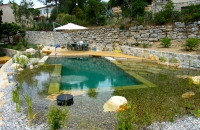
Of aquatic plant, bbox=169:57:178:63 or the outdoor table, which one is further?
aquatic plant, bbox=169:57:178:63

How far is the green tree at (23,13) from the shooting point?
920 inches

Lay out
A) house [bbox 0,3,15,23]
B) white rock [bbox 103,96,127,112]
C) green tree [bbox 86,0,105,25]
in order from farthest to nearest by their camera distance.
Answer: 1. house [bbox 0,3,15,23]
2. green tree [bbox 86,0,105,25]
3. white rock [bbox 103,96,127,112]

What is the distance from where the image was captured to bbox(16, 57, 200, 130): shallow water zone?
13.1ft

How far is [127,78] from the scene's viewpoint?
751 cm

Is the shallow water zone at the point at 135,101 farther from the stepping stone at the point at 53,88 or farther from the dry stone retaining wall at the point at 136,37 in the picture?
the dry stone retaining wall at the point at 136,37

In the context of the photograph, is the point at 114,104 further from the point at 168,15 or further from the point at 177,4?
the point at 177,4

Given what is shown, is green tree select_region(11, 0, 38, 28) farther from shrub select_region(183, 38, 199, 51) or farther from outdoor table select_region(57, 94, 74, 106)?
outdoor table select_region(57, 94, 74, 106)

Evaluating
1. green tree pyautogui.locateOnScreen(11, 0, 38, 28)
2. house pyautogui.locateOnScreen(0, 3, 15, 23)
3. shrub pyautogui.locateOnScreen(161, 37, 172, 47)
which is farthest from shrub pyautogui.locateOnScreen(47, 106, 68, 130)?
house pyautogui.locateOnScreen(0, 3, 15, 23)

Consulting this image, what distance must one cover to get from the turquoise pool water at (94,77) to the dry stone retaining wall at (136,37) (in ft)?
9.34

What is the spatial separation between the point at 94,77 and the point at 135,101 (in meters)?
3.18

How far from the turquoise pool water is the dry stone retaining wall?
2848mm

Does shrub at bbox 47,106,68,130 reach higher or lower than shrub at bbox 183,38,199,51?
lower

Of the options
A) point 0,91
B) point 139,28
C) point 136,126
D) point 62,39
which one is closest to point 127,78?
point 136,126

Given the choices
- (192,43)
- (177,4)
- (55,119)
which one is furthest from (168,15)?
(55,119)
